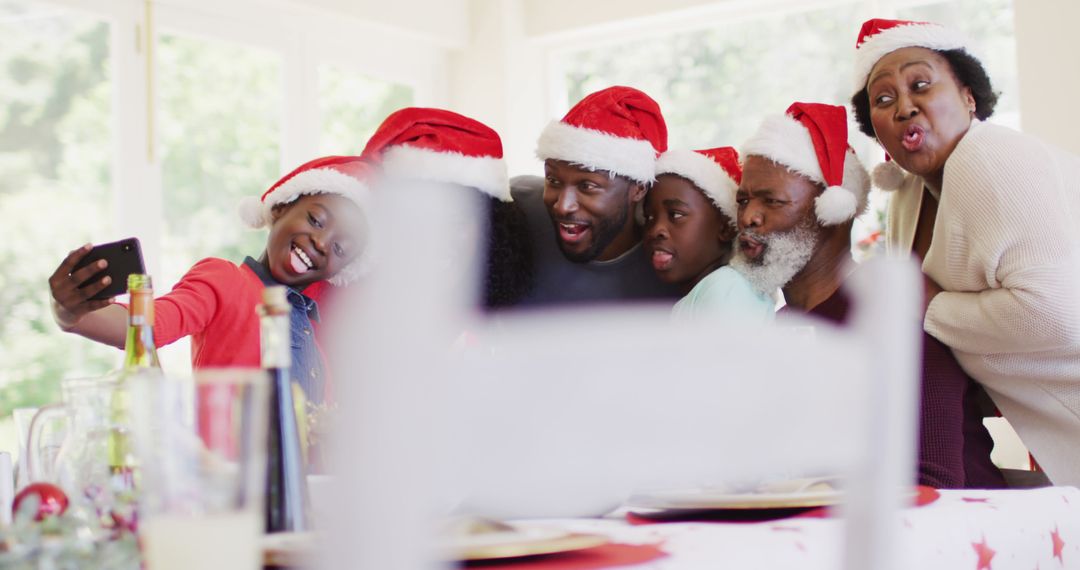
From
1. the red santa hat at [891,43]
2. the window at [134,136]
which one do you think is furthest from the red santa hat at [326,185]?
the window at [134,136]

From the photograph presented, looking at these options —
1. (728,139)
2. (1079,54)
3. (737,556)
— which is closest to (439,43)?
(728,139)

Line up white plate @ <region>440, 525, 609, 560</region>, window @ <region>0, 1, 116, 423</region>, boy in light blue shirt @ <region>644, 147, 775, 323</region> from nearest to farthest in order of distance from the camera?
white plate @ <region>440, 525, 609, 560</region>, boy in light blue shirt @ <region>644, 147, 775, 323</region>, window @ <region>0, 1, 116, 423</region>

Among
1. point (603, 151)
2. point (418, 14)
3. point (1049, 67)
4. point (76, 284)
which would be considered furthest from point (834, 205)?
point (418, 14)

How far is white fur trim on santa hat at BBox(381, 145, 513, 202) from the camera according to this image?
6.54 feet

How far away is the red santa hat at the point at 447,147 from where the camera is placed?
6.66 ft

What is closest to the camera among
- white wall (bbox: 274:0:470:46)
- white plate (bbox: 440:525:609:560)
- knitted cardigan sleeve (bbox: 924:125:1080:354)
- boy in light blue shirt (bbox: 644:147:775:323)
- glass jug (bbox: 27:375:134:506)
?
white plate (bbox: 440:525:609:560)

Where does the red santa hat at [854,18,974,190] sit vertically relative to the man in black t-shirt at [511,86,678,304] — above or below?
above

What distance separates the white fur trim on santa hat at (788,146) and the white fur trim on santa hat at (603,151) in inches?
8.3

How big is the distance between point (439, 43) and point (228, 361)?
3283mm

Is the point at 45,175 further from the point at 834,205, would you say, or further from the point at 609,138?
the point at 834,205

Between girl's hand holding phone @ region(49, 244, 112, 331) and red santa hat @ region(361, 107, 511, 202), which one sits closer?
girl's hand holding phone @ region(49, 244, 112, 331)

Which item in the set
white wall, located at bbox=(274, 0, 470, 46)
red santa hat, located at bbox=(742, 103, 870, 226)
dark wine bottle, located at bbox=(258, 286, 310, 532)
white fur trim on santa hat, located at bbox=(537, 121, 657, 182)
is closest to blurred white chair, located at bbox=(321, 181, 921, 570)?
dark wine bottle, located at bbox=(258, 286, 310, 532)

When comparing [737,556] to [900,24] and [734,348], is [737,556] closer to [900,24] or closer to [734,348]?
[734,348]

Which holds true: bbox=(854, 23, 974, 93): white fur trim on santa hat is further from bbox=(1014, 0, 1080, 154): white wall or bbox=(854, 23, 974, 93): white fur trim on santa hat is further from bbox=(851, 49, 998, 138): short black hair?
bbox=(1014, 0, 1080, 154): white wall
